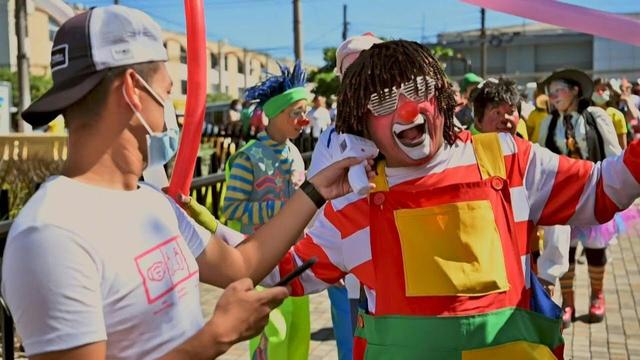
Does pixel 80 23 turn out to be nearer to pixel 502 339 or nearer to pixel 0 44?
pixel 502 339

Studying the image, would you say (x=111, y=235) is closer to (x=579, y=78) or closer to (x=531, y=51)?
(x=579, y=78)

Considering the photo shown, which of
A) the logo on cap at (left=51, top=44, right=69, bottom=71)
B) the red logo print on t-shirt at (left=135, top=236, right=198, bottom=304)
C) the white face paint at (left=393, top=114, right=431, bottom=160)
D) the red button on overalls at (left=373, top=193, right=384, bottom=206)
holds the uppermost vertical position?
the logo on cap at (left=51, top=44, right=69, bottom=71)

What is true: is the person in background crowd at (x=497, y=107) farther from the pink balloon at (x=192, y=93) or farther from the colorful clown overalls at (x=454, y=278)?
the pink balloon at (x=192, y=93)

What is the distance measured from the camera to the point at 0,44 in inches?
1870

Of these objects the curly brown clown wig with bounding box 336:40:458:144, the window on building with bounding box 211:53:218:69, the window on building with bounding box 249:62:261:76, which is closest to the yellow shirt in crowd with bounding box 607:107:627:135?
the curly brown clown wig with bounding box 336:40:458:144

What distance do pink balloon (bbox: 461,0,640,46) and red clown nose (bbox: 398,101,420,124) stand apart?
41 centimetres

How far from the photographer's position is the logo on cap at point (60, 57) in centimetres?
160

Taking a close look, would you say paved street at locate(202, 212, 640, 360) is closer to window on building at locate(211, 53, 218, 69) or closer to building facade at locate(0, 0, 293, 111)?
building facade at locate(0, 0, 293, 111)

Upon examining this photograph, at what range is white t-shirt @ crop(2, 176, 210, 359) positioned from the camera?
1.35 m

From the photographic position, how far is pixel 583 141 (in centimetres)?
569

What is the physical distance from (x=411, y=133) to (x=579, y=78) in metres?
4.03

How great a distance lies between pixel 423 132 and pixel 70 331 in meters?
1.13

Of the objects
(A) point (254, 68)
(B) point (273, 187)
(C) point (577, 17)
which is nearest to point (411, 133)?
(C) point (577, 17)

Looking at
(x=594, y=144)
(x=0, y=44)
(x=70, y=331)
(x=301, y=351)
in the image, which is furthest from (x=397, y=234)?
(x=0, y=44)
